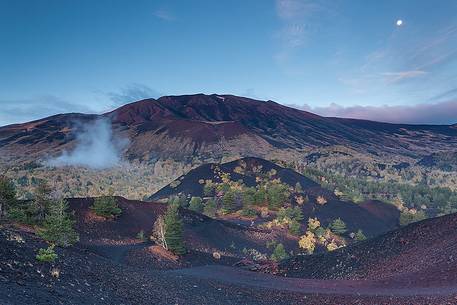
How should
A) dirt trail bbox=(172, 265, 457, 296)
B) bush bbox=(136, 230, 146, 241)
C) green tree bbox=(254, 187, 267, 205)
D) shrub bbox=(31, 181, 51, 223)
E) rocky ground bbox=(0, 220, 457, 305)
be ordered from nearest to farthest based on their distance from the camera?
rocky ground bbox=(0, 220, 457, 305), dirt trail bbox=(172, 265, 457, 296), shrub bbox=(31, 181, 51, 223), bush bbox=(136, 230, 146, 241), green tree bbox=(254, 187, 267, 205)

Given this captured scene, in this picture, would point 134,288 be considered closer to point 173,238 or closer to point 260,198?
point 173,238

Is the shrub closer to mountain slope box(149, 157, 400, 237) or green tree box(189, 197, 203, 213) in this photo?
mountain slope box(149, 157, 400, 237)

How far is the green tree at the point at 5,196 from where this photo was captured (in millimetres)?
32500

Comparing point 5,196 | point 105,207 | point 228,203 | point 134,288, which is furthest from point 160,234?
point 228,203

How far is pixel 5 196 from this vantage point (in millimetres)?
32969

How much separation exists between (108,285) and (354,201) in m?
105

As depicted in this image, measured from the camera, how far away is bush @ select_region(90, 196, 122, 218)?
47875 millimetres

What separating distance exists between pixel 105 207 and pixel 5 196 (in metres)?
15.6

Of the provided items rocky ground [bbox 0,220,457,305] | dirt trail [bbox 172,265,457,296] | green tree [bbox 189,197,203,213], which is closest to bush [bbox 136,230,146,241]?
dirt trail [bbox 172,265,457,296]

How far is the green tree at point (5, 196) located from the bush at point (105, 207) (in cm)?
1424

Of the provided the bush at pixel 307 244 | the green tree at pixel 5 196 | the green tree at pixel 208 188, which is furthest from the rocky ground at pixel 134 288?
the green tree at pixel 208 188

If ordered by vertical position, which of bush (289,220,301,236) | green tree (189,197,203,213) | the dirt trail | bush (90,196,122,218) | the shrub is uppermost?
the shrub

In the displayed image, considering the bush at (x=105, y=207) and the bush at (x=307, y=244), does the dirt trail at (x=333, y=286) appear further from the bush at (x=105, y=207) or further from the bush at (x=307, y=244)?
the bush at (x=307, y=244)

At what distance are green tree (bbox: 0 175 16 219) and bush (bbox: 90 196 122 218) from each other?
46.7ft
